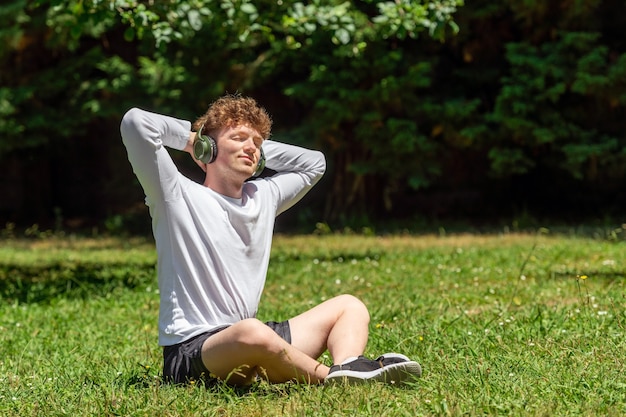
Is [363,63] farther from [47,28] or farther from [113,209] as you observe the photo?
[113,209]

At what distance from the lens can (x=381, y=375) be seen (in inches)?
165

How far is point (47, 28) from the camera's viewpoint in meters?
16.4

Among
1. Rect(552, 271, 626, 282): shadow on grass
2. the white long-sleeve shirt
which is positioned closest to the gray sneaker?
the white long-sleeve shirt

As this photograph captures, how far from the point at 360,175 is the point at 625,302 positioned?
969cm

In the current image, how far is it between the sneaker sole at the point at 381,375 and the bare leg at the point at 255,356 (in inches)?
6.0

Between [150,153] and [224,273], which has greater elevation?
[150,153]

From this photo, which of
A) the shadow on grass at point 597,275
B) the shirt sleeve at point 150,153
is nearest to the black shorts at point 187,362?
the shirt sleeve at point 150,153

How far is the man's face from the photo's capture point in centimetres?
461

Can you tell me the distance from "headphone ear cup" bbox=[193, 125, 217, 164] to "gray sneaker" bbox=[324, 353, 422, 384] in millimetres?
1164

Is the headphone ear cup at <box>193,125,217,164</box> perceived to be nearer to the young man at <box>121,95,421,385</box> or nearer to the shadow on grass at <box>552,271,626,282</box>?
the young man at <box>121,95,421,385</box>

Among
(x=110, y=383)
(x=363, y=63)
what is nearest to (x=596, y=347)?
(x=110, y=383)

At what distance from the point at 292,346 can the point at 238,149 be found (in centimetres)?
100

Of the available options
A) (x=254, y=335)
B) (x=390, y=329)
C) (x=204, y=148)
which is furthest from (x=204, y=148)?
(x=390, y=329)

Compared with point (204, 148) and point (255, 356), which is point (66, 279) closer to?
point (204, 148)
